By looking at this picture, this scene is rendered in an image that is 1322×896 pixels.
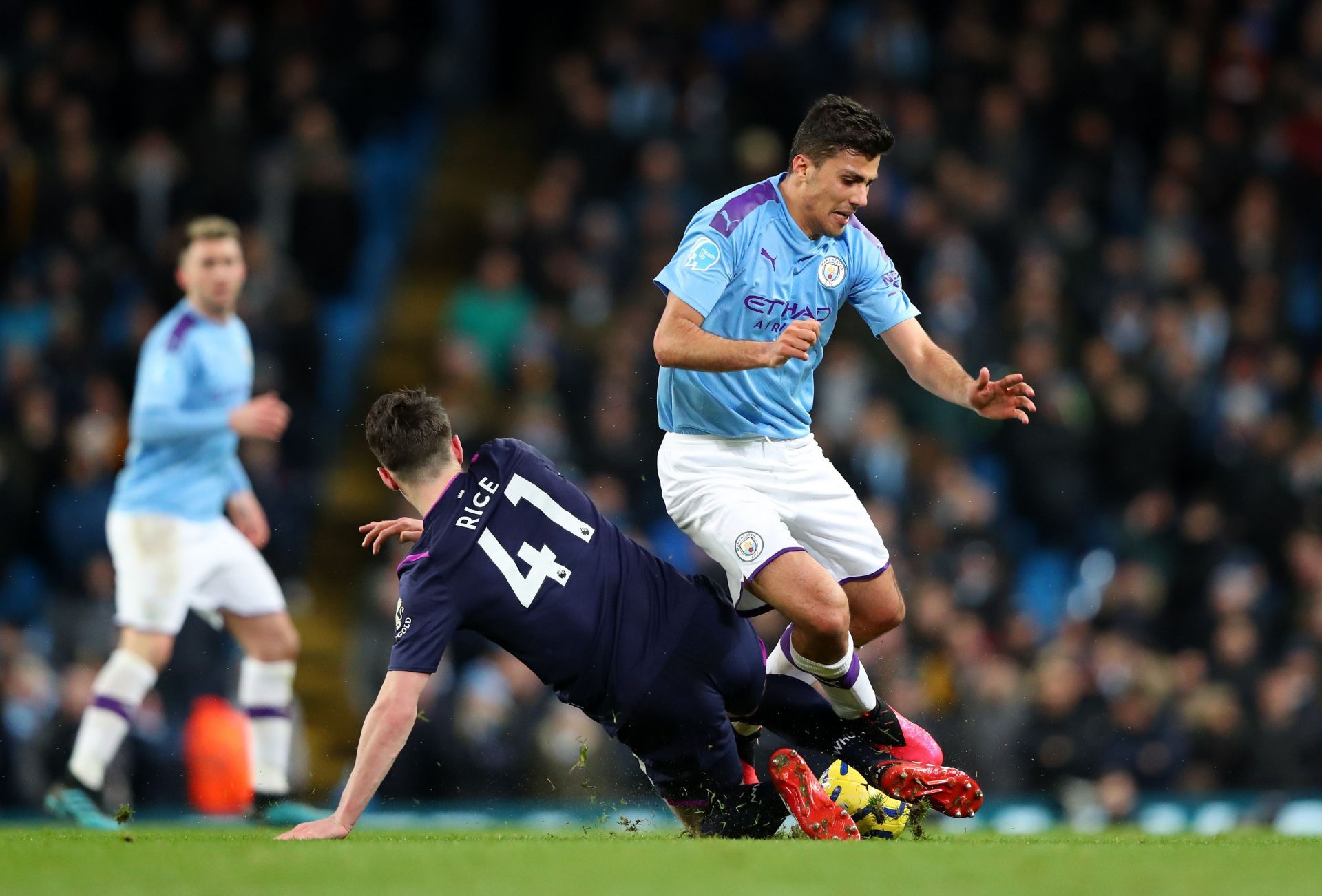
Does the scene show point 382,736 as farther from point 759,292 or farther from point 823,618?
point 759,292

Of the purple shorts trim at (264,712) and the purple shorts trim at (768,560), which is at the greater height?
the purple shorts trim at (768,560)

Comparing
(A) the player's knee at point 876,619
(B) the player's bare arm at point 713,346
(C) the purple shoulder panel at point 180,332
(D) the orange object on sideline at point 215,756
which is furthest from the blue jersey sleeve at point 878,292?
(D) the orange object on sideline at point 215,756

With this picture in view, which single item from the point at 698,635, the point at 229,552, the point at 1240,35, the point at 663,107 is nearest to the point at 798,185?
the point at 698,635

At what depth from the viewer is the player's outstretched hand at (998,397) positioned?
23.0 ft

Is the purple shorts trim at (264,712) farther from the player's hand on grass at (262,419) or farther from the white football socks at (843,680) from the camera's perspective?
the white football socks at (843,680)

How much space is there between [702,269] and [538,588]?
4.56ft

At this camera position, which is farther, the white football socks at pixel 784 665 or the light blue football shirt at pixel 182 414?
the light blue football shirt at pixel 182 414

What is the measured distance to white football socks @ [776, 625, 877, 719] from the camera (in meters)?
7.06

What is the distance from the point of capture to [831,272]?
739 centimetres

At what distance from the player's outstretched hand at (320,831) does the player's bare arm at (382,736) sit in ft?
0.26

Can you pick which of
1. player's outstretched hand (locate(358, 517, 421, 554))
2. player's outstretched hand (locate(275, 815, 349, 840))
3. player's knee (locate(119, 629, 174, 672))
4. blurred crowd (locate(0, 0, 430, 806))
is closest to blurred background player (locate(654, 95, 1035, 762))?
player's outstretched hand (locate(358, 517, 421, 554))

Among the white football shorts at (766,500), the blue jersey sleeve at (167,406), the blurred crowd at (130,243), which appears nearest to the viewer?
the white football shorts at (766,500)

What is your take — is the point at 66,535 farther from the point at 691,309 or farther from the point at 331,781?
the point at 691,309

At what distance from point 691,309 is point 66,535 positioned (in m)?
7.75
